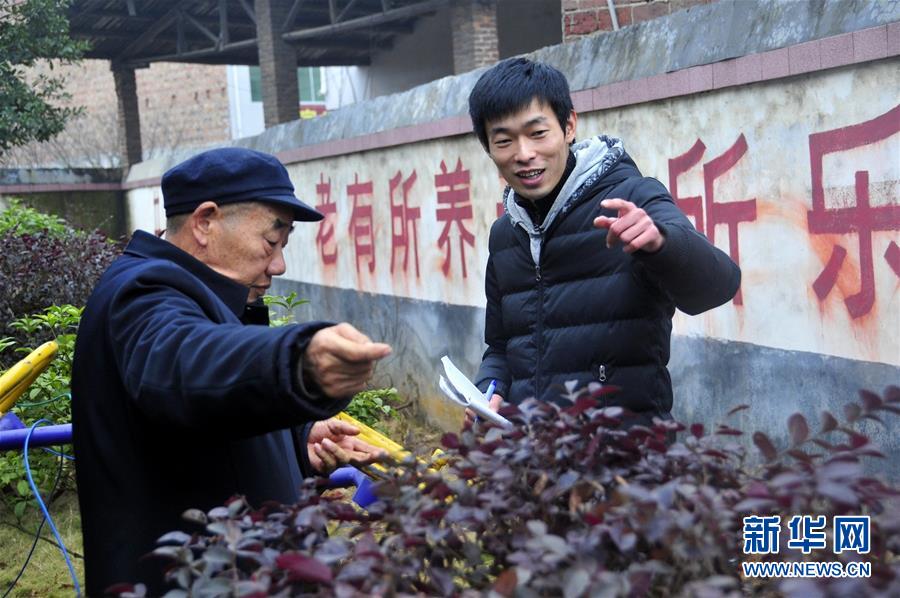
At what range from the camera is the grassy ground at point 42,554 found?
16.0 ft

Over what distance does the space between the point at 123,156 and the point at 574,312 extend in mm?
17547

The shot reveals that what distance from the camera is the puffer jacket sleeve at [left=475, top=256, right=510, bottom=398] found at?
9.95 ft

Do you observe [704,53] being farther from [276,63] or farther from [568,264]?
[276,63]

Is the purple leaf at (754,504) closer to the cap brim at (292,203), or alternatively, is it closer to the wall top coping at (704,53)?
the cap brim at (292,203)

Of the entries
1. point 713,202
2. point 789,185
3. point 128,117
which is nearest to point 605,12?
point 713,202

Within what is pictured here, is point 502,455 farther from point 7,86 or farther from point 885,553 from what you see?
point 7,86

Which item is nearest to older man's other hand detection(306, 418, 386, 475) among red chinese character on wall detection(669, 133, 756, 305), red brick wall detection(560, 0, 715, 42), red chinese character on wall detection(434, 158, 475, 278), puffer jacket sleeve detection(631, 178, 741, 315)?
puffer jacket sleeve detection(631, 178, 741, 315)

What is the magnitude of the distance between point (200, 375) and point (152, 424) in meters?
0.37

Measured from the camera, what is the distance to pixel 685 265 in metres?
2.44

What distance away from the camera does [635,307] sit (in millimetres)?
2713

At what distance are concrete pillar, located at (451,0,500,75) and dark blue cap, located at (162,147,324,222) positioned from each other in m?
11.9

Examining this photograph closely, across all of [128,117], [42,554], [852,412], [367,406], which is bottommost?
[42,554]

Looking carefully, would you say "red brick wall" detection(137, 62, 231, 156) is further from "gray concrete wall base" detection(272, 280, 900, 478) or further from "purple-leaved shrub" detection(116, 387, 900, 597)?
"purple-leaved shrub" detection(116, 387, 900, 597)

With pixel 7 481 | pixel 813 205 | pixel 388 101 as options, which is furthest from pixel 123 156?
pixel 813 205
